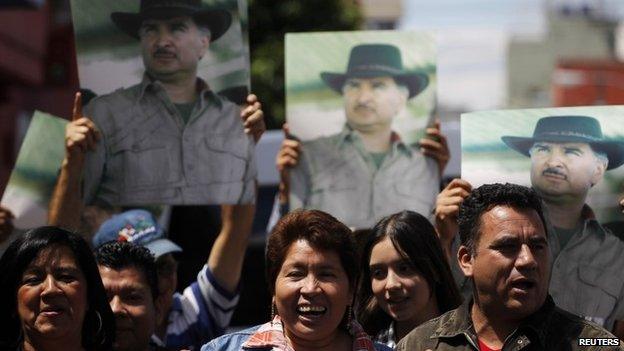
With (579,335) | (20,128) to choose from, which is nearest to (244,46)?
(579,335)

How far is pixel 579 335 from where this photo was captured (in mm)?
4043

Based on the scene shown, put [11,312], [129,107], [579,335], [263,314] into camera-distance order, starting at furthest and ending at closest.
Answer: [263,314] < [129,107] < [11,312] < [579,335]

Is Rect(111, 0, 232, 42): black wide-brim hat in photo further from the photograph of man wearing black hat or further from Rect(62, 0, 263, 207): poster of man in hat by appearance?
the photograph of man wearing black hat

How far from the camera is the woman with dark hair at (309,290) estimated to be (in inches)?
165

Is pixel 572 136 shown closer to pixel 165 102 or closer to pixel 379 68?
pixel 379 68

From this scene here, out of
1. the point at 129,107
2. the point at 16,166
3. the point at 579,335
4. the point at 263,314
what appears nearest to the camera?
the point at 579,335

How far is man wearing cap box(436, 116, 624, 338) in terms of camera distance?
491 cm

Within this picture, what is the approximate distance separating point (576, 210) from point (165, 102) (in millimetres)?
1601

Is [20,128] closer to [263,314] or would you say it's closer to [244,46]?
[263,314]

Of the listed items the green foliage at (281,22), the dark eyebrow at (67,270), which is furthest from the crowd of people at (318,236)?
the green foliage at (281,22)

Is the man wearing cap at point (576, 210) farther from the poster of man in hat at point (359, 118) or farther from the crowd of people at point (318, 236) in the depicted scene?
the poster of man in hat at point (359, 118)

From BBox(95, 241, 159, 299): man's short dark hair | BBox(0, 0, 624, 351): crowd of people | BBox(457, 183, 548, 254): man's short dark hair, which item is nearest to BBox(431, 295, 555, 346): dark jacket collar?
BBox(0, 0, 624, 351): crowd of people

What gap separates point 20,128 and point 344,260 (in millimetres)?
19470

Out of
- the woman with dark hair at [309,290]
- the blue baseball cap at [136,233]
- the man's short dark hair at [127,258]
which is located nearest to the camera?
the woman with dark hair at [309,290]
